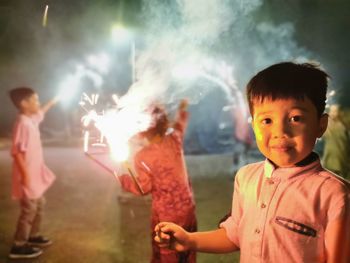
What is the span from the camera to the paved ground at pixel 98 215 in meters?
4.82

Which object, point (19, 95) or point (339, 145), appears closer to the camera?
point (19, 95)

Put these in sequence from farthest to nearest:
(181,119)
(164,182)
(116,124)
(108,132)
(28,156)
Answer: (28,156)
(181,119)
(164,182)
(116,124)
(108,132)

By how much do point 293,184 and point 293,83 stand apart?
45cm

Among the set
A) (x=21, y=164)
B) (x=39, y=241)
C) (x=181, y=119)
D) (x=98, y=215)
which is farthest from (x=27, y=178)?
(x=181, y=119)

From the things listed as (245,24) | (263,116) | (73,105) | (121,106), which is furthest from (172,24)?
(73,105)

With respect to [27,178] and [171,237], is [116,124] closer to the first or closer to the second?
[171,237]

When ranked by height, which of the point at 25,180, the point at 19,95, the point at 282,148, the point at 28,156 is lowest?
the point at 25,180

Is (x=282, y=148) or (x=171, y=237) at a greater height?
(x=282, y=148)

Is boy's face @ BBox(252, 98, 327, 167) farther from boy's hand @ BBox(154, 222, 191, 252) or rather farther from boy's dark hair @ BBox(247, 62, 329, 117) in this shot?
boy's hand @ BBox(154, 222, 191, 252)

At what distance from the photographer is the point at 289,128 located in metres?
1.67

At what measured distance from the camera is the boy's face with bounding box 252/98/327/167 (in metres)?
1.66

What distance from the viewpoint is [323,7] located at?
13305 millimetres

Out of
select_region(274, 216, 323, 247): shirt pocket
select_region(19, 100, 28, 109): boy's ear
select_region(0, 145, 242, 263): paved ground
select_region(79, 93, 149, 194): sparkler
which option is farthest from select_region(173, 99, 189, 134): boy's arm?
select_region(274, 216, 323, 247): shirt pocket

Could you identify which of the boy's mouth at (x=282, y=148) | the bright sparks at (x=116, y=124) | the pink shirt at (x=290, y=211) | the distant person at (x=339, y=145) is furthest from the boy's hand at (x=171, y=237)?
the distant person at (x=339, y=145)
